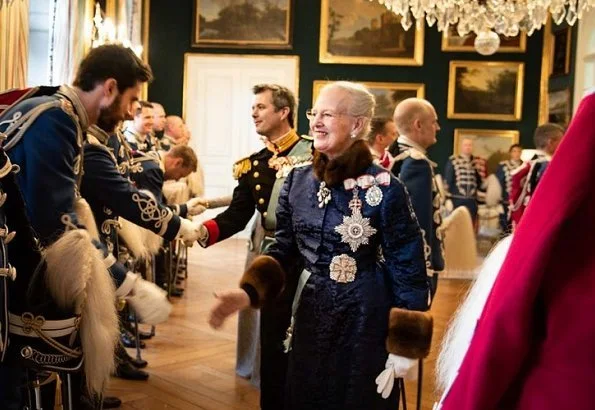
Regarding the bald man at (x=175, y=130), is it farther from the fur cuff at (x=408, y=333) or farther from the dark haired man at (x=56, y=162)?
the fur cuff at (x=408, y=333)

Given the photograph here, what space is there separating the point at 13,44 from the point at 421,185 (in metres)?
3.27

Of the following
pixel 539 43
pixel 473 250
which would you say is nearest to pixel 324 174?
pixel 473 250

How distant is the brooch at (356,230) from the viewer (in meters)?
2.42

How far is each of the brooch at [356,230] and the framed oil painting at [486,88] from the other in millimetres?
10176

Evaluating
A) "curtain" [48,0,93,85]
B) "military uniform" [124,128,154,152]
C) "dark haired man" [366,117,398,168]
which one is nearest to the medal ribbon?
"dark haired man" [366,117,398,168]

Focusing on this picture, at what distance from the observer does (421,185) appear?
13.2 feet

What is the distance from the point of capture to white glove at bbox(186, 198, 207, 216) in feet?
13.0

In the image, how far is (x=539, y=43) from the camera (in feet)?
39.8

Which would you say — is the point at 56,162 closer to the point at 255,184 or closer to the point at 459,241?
the point at 255,184

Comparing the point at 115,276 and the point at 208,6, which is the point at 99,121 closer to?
the point at 115,276

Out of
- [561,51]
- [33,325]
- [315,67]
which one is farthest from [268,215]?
[561,51]

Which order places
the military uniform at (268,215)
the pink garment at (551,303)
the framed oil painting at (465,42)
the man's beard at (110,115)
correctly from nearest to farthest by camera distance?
the pink garment at (551,303) → the man's beard at (110,115) → the military uniform at (268,215) → the framed oil painting at (465,42)

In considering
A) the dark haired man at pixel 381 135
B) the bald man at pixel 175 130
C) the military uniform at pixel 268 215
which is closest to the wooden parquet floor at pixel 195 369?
the military uniform at pixel 268 215

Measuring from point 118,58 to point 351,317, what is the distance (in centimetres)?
137
